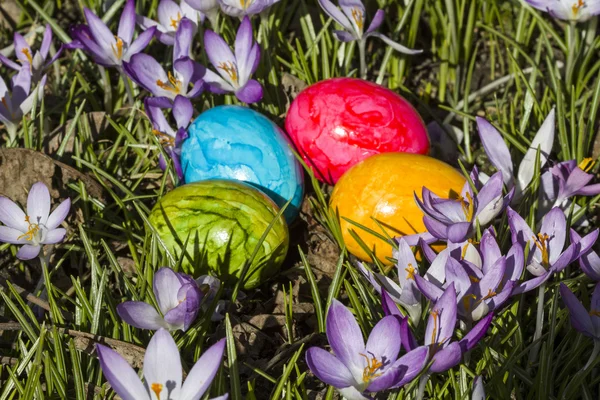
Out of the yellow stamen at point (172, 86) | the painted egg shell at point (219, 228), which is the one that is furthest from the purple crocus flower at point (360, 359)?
the yellow stamen at point (172, 86)

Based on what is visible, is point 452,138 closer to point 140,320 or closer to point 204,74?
point 204,74

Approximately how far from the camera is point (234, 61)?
2.23 m

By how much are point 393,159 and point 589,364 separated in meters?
0.69

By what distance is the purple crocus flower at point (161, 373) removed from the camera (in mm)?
1289

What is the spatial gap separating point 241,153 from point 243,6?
500 mm

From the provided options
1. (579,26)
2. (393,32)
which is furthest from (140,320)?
(579,26)

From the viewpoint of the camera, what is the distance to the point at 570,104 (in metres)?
2.47

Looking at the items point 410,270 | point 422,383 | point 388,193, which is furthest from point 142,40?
point 422,383

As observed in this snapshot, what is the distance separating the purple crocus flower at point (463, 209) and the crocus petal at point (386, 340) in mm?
306

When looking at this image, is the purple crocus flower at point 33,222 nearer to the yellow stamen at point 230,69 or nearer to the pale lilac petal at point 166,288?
the pale lilac petal at point 166,288

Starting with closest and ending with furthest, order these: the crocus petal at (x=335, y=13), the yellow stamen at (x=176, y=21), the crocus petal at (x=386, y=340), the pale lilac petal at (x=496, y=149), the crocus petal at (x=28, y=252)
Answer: the crocus petal at (x=386, y=340) < the crocus petal at (x=28, y=252) < the pale lilac petal at (x=496, y=149) < the crocus petal at (x=335, y=13) < the yellow stamen at (x=176, y=21)

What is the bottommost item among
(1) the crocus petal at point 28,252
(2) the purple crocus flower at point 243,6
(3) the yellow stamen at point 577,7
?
(1) the crocus petal at point 28,252

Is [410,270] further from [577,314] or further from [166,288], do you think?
[166,288]

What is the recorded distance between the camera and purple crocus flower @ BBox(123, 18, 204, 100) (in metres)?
2.15
